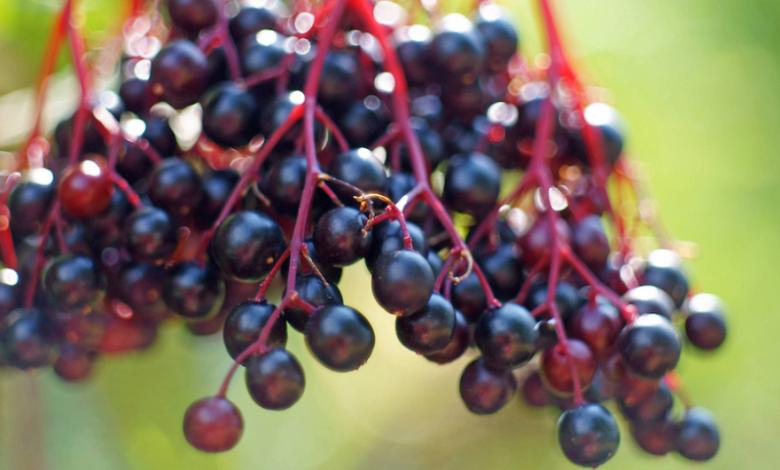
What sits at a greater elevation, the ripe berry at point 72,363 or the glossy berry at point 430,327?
the glossy berry at point 430,327

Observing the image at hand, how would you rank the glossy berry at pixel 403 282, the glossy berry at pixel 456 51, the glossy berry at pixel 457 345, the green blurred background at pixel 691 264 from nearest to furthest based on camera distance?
1. the glossy berry at pixel 403 282
2. the glossy berry at pixel 457 345
3. the glossy berry at pixel 456 51
4. the green blurred background at pixel 691 264

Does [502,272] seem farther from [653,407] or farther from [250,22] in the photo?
[250,22]

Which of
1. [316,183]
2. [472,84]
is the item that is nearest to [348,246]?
Result: [316,183]

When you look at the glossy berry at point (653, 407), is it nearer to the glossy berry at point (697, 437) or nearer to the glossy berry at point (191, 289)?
the glossy berry at point (697, 437)

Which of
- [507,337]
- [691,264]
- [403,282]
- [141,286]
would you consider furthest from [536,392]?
[691,264]

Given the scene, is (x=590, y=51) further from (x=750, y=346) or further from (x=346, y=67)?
(x=346, y=67)

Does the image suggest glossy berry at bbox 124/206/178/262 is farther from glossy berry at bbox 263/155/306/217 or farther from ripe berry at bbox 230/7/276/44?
ripe berry at bbox 230/7/276/44

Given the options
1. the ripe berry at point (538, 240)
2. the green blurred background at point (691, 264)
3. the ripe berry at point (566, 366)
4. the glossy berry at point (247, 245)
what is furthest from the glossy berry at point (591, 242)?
the green blurred background at point (691, 264)
